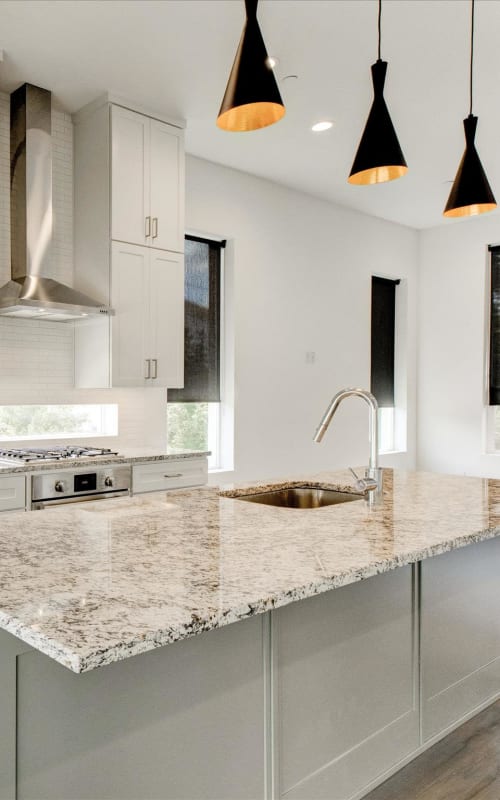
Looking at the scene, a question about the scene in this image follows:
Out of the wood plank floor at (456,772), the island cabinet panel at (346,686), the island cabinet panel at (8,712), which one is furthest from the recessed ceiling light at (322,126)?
the island cabinet panel at (8,712)

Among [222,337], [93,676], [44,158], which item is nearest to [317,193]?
[222,337]

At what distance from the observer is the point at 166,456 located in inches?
145

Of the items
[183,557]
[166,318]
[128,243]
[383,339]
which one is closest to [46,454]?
[166,318]

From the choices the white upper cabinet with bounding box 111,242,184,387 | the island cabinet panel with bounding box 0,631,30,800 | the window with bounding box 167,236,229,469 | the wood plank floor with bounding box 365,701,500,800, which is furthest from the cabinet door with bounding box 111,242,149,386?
the island cabinet panel with bounding box 0,631,30,800

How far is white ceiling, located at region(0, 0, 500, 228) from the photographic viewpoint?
2.86 meters

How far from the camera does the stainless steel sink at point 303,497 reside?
2.47m

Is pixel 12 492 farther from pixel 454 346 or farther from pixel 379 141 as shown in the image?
pixel 454 346

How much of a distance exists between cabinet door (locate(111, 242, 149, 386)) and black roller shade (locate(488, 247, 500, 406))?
12.7 ft

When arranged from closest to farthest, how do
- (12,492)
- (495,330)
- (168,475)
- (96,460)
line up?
(12,492) < (96,460) < (168,475) < (495,330)

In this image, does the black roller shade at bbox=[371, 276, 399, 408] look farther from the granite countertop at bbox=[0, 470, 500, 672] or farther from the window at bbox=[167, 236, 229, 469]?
the granite countertop at bbox=[0, 470, 500, 672]

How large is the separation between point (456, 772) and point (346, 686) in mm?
692

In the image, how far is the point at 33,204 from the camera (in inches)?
140

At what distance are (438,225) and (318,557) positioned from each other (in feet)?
19.4

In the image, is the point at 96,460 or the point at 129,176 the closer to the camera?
the point at 96,460
